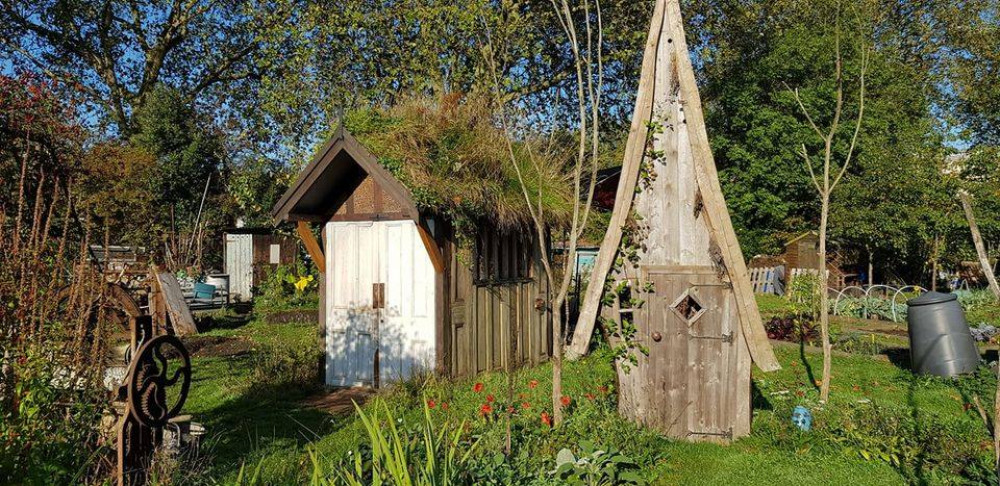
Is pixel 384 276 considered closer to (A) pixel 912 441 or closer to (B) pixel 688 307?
(B) pixel 688 307

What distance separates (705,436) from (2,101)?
22.7 ft

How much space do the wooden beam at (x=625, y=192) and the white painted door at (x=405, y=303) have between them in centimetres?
329

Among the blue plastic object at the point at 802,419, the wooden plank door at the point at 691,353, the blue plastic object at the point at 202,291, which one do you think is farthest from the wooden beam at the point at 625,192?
the blue plastic object at the point at 202,291

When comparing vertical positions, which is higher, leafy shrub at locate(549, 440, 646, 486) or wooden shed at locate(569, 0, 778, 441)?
wooden shed at locate(569, 0, 778, 441)

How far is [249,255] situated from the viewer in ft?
82.9

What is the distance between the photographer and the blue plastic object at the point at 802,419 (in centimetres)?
664

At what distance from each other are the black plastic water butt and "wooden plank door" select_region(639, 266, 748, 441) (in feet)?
17.1

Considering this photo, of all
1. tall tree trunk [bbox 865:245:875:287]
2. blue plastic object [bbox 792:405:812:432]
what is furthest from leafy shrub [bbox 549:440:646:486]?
tall tree trunk [bbox 865:245:875:287]

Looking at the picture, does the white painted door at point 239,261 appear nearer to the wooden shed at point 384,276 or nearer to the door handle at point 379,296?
the wooden shed at point 384,276

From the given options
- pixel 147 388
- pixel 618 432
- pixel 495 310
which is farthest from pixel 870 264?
pixel 147 388

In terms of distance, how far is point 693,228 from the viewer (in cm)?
638

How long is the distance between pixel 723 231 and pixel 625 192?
0.90 meters

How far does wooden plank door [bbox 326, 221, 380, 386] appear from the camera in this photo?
31.6 ft

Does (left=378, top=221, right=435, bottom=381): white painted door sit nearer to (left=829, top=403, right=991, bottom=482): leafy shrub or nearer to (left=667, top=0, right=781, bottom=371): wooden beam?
(left=667, top=0, right=781, bottom=371): wooden beam
